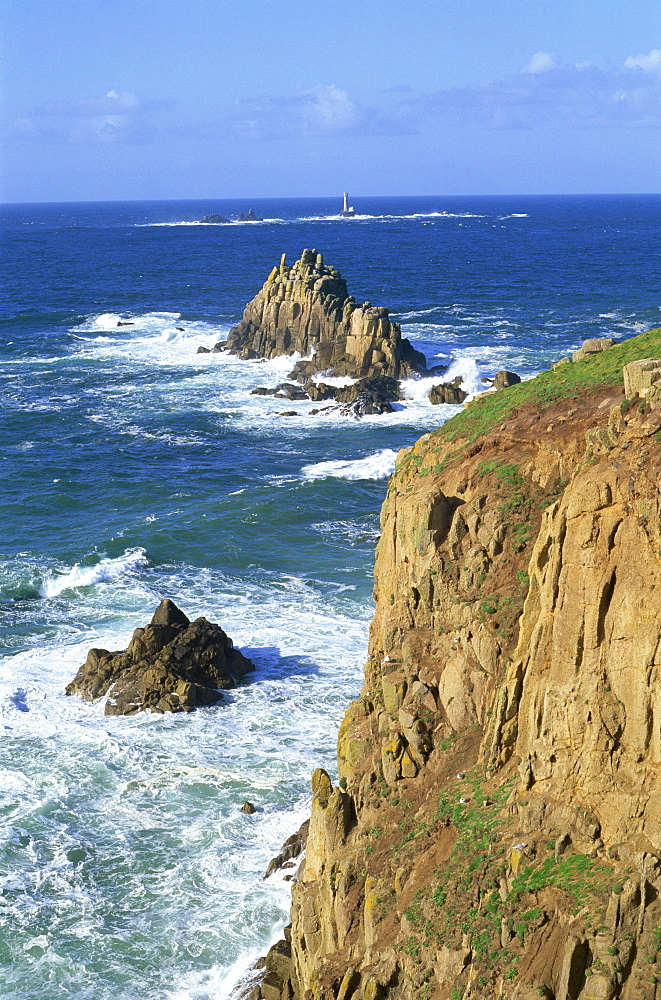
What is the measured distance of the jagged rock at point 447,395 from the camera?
71312 mm

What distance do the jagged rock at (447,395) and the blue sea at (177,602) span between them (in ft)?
3.88

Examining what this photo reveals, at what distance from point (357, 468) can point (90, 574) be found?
1836 cm

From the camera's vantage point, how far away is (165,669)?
111ft

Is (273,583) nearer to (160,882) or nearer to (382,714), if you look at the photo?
(160,882)

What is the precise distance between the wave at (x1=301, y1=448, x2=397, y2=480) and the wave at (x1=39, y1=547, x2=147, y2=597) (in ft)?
45.5

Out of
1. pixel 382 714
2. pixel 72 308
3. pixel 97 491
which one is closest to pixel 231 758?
pixel 382 714

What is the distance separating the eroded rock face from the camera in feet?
109

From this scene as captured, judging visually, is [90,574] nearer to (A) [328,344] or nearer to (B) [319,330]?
(A) [328,344]

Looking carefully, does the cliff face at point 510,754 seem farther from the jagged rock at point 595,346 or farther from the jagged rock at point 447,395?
the jagged rock at point 447,395

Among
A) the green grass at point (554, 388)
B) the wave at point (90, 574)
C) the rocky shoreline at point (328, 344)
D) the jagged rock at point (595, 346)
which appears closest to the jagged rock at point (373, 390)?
the rocky shoreline at point (328, 344)

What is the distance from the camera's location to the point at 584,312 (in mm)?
102125

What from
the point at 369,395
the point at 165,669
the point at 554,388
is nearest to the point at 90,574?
the point at 165,669

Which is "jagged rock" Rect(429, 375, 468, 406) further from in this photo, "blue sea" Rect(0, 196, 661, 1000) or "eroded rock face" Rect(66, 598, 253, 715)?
"eroded rock face" Rect(66, 598, 253, 715)

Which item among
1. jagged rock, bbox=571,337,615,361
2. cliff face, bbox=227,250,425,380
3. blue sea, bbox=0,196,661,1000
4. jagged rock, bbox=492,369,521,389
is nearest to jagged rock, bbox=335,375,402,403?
blue sea, bbox=0,196,661,1000
